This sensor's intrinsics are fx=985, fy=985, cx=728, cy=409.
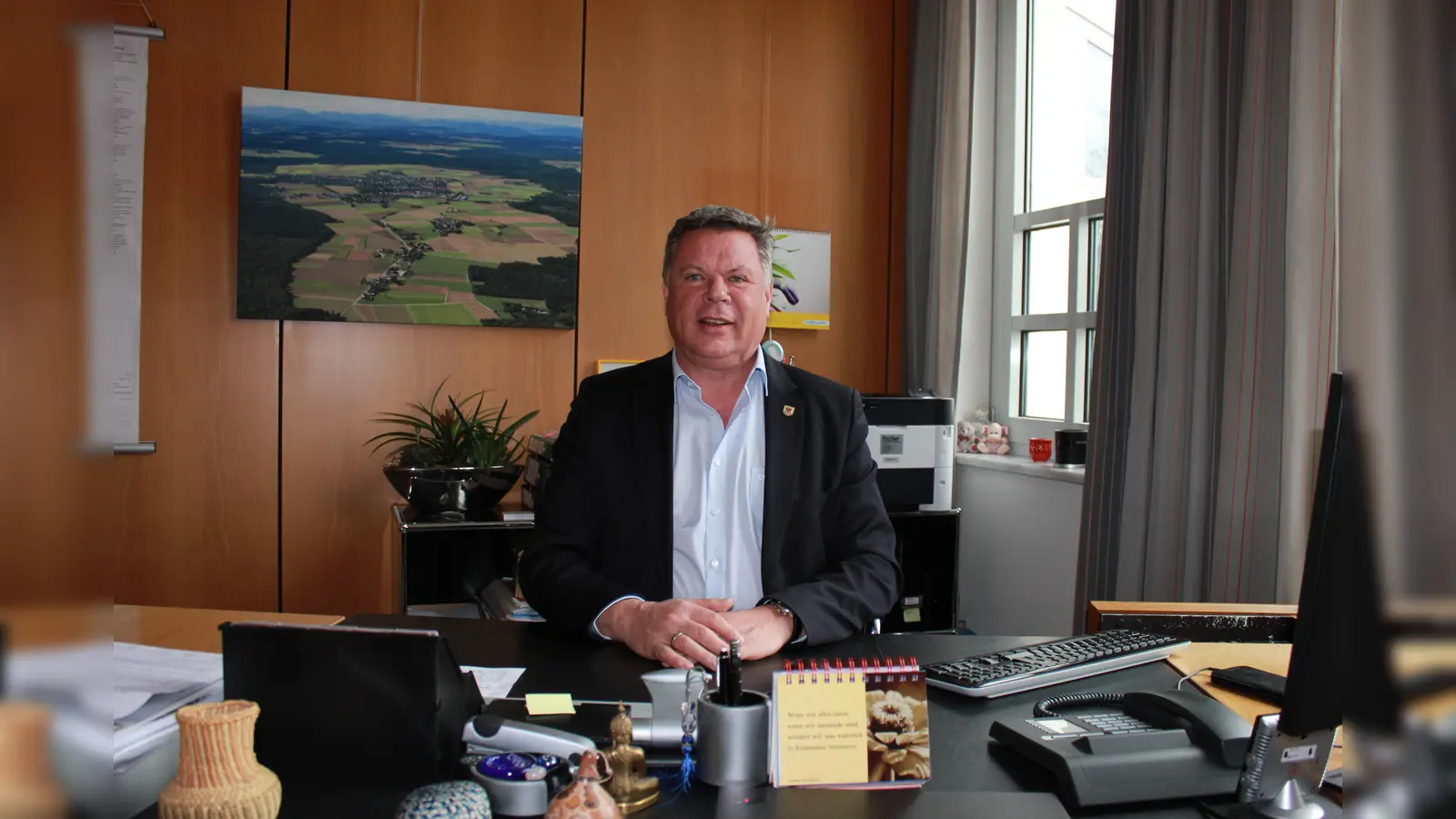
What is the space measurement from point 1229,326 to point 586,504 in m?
1.59

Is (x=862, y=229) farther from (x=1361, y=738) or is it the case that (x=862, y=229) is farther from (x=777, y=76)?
(x=1361, y=738)

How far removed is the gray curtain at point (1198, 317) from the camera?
2.24 metres

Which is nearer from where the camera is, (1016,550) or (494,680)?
(494,680)

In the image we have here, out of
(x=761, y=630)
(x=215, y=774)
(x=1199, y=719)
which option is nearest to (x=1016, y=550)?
(x=761, y=630)

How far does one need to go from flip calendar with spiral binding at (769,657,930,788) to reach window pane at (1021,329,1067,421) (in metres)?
2.63

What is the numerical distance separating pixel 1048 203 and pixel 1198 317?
4.23 ft

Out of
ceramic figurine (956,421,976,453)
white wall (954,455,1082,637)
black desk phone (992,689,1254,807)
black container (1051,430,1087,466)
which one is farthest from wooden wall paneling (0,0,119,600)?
ceramic figurine (956,421,976,453)

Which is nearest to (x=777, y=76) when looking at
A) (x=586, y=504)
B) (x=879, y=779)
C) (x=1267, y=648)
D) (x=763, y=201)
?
(x=763, y=201)

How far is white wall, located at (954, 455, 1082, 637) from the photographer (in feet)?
10.3

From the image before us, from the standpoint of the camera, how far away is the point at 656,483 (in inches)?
74.4

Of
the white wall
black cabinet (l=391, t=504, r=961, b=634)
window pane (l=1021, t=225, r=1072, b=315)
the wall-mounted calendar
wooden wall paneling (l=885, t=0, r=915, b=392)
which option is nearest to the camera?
black cabinet (l=391, t=504, r=961, b=634)

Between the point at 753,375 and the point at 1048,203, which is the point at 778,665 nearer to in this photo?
the point at 753,375

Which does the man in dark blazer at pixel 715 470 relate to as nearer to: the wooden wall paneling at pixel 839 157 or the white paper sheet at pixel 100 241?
the white paper sheet at pixel 100 241

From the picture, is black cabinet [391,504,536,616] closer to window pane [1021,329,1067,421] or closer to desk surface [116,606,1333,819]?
desk surface [116,606,1333,819]
